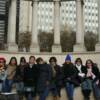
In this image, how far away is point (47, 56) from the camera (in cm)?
9069

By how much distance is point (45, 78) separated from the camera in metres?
31.0

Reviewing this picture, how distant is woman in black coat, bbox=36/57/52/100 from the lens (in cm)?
3091

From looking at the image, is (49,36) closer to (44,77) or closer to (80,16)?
(80,16)

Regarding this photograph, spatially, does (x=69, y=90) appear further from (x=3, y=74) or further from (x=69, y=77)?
(x=3, y=74)

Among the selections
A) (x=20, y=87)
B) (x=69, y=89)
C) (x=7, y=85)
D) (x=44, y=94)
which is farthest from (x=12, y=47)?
(x=44, y=94)

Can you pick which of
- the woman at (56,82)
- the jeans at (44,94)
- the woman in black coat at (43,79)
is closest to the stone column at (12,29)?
the woman at (56,82)

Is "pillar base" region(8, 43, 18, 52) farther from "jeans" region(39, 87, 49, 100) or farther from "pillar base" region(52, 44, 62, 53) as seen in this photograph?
"jeans" region(39, 87, 49, 100)

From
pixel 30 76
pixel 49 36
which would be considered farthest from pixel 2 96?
pixel 49 36

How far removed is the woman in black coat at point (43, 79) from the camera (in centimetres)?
3091

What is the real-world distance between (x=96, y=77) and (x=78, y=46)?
58606 millimetres

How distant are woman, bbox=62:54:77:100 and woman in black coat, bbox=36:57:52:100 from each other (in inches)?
70.3

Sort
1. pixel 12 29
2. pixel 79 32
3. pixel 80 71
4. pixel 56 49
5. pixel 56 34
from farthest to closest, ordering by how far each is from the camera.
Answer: pixel 12 29
pixel 56 34
pixel 79 32
pixel 56 49
pixel 80 71

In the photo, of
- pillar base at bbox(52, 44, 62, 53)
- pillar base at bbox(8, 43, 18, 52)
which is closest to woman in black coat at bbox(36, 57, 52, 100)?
pillar base at bbox(52, 44, 62, 53)

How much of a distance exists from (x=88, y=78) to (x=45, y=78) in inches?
171
